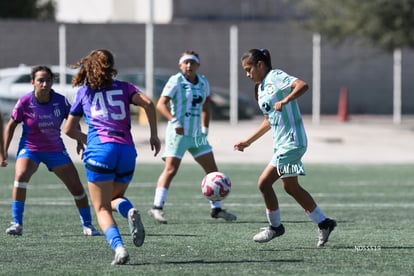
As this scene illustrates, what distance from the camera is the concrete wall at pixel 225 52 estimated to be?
36125 millimetres

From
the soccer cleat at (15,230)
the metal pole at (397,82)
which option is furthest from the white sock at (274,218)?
the metal pole at (397,82)

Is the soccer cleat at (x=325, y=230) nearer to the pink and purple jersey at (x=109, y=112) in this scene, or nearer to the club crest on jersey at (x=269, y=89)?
the club crest on jersey at (x=269, y=89)

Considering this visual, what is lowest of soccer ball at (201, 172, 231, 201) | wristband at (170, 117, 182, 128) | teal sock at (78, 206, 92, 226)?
teal sock at (78, 206, 92, 226)

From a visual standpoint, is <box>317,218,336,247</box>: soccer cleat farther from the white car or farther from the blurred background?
the white car

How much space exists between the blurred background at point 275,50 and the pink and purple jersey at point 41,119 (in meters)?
18.6

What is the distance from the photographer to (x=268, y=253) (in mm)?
10547

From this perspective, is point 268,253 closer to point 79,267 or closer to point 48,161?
point 79,267

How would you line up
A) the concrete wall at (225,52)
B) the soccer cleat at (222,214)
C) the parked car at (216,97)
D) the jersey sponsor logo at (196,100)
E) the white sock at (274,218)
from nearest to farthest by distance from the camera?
the white sock at (274,218) → the soccer cleat at (222,214) → the jersey sponsor logo at (196,100) → the parked car at (216,97) → the concrete wall at (225,52)

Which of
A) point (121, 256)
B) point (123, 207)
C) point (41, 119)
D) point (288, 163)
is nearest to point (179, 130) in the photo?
point (41, 119)

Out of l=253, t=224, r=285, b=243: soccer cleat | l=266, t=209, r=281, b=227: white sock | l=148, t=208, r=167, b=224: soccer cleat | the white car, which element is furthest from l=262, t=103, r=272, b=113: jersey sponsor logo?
the white car

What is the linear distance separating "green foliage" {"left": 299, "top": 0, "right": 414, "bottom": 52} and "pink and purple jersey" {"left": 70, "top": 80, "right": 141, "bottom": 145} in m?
22.5

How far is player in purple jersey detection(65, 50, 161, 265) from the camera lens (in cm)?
965

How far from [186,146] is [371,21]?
18.5 metres

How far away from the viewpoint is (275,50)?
126 feet
